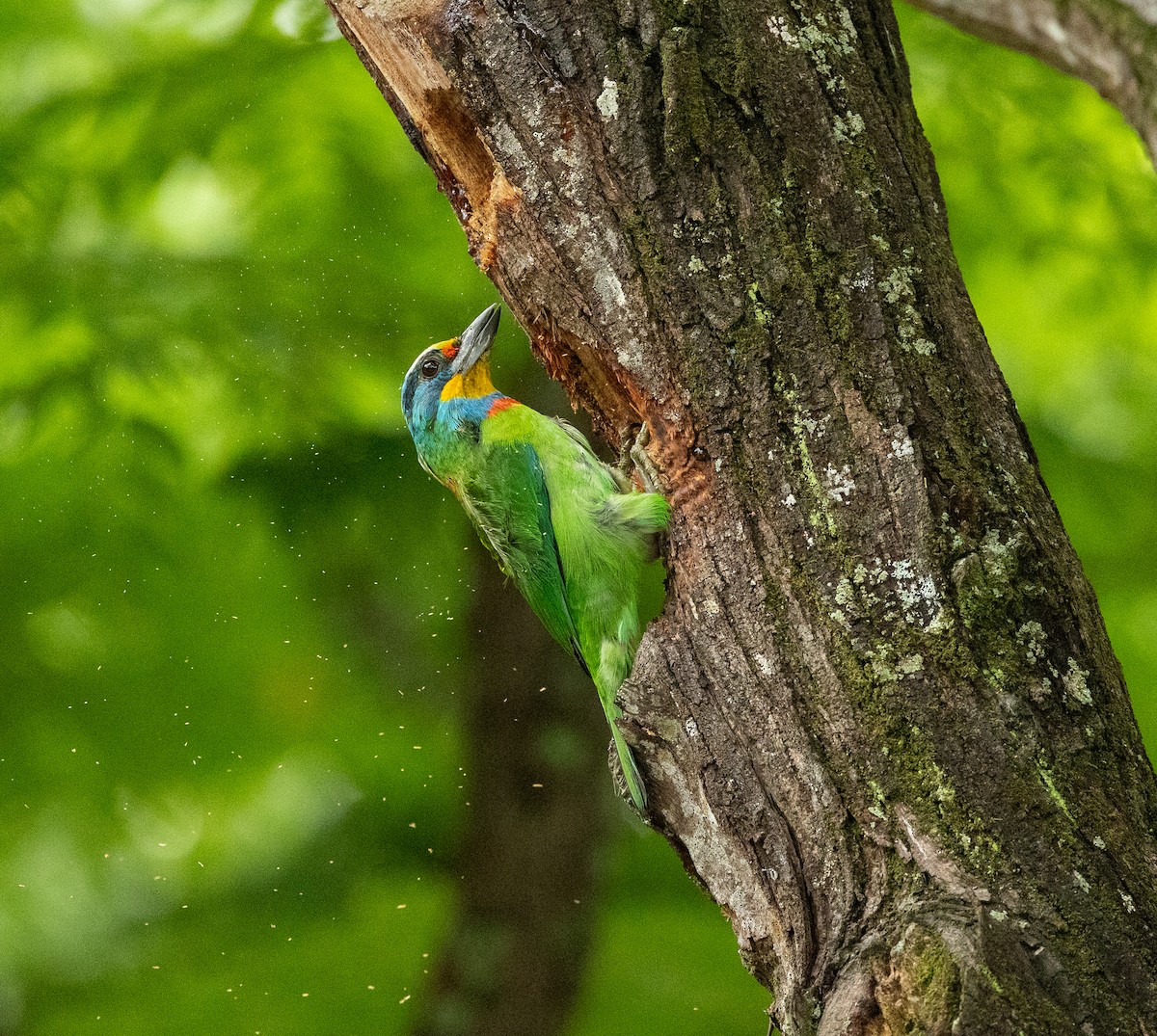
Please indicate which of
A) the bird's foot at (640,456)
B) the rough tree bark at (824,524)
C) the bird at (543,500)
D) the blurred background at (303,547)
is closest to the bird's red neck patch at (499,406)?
the bird at (543,500)

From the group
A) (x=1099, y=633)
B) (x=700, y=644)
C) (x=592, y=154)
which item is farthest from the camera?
(x=592, y=154)

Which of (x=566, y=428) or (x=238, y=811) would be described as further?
(x=238, y=811)

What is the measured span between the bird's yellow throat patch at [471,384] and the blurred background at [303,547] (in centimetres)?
98

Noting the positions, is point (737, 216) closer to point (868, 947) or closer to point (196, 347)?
point (868, 947)

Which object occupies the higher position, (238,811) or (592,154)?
(592,154)

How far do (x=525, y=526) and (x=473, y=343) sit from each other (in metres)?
0.69

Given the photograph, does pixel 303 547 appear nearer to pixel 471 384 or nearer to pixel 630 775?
pixel 471 384

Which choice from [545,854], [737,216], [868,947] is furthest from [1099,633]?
[545,854]

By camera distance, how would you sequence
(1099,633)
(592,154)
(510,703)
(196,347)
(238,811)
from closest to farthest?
1. (1099,633)
2. (592,154)
3. (196,347)
4. (510,703)
5. (238,811)

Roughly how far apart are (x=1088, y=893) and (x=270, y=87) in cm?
399

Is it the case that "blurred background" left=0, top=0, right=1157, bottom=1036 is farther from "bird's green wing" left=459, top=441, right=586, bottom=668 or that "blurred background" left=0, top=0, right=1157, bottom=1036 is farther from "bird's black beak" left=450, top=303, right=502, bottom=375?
"bird's green wing" left=459, top=441, right=586, bottom=668

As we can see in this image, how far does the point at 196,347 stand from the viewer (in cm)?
404

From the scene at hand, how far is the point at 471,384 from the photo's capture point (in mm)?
3473

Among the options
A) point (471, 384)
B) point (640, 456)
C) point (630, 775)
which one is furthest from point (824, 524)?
point (471, 384)
